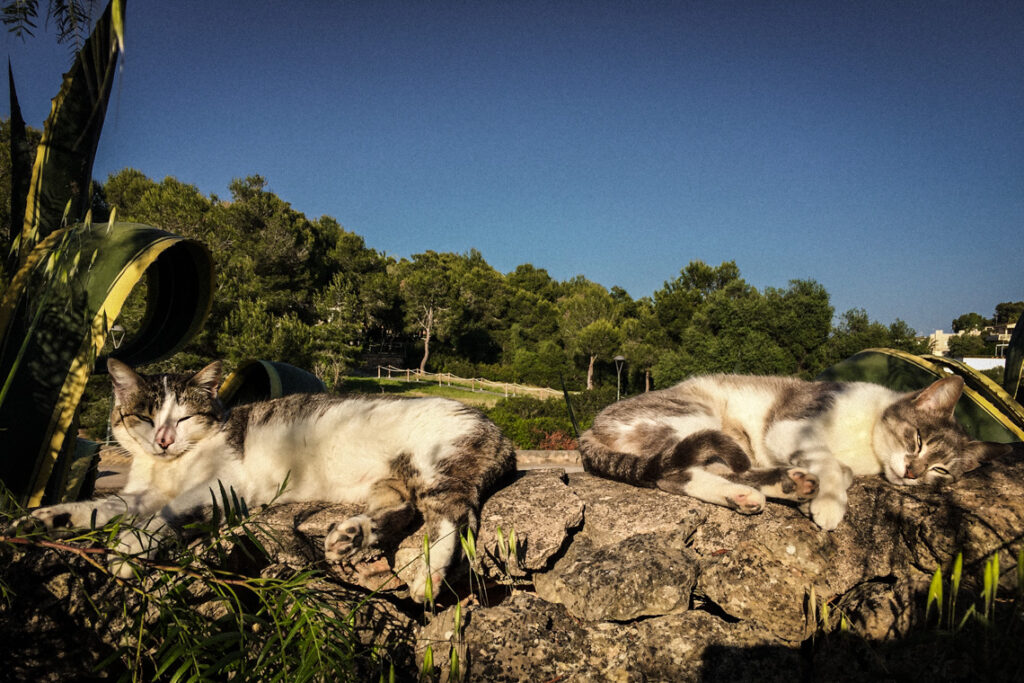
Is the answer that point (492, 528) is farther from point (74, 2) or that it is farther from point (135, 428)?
point (74, 2)

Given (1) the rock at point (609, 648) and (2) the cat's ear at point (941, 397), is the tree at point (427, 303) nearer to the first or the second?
(2) the cat's ear at point (941, 397)

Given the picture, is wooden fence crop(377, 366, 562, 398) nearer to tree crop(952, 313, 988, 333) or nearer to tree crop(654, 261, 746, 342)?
tree crop(654, 261, 746, 342)

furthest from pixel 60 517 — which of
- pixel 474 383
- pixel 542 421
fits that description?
pixel 474 383

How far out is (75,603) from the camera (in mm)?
1566

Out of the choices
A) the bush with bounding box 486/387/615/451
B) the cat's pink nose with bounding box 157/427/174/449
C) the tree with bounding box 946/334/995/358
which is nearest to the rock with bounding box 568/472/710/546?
the cat's pink nose with bounding box 157/427/174/449

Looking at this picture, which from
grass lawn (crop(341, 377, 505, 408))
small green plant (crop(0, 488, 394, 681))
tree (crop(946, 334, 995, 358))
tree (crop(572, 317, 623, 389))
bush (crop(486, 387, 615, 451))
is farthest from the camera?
tree (crop(572, 317, 623, 389))

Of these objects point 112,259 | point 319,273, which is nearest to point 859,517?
point 112,259

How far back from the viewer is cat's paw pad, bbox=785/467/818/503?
86.4 inches

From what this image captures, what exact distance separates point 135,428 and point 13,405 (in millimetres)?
617

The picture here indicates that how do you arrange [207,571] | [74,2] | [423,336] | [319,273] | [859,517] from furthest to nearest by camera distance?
[423,336] → [319,273] → [859,517] → [74,2] → [207,571]

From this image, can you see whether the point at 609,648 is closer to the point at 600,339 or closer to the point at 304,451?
the point at 304,451

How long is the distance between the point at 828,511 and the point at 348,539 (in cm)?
175

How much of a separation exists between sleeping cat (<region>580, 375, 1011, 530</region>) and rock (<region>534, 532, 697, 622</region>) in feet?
1.42

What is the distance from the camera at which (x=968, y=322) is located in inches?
1763
